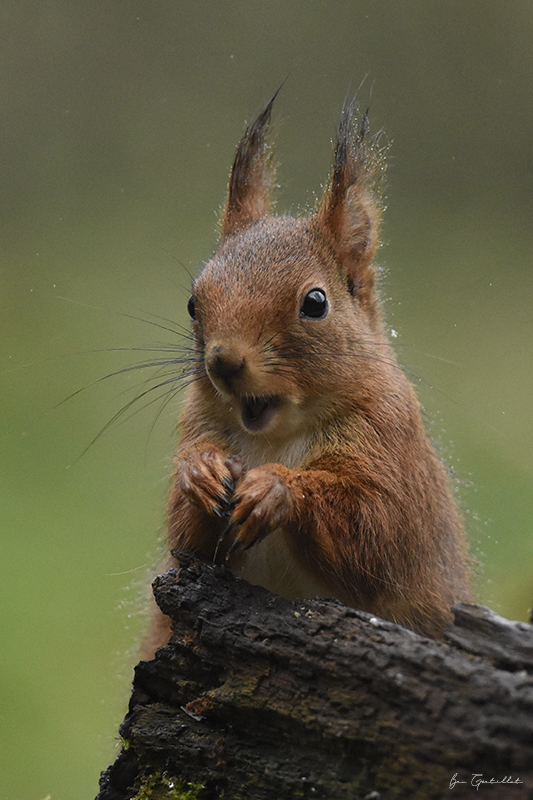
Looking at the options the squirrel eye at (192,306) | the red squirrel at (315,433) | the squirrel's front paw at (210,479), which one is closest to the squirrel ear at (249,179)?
the red squirrel at (315,433)

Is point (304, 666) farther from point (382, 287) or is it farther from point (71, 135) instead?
point (71, 135)

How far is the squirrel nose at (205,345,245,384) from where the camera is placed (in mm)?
1859

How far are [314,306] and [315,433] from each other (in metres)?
0.34

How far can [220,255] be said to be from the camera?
2.31 m

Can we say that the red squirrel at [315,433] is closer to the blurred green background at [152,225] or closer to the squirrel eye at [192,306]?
the squirrel eye at [192,306]

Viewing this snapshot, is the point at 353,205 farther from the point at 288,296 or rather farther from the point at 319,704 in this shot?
the point at 319,704

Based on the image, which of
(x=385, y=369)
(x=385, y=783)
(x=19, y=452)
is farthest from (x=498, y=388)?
(x=385, y=783)

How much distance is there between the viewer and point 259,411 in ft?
6.66

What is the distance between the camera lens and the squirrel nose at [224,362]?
186 cm

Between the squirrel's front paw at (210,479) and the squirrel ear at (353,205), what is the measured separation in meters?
0.71

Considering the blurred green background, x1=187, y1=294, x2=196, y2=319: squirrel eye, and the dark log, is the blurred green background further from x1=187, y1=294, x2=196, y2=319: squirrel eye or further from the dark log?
the dark log

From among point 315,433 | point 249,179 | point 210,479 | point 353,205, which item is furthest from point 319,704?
point 249,179

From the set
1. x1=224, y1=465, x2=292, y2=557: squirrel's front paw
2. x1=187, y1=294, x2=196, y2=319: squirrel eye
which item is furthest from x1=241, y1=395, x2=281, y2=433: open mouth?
x1=187, y1=294, x2=196, y2=319: squirrel eye

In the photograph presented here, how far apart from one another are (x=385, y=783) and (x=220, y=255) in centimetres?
148
